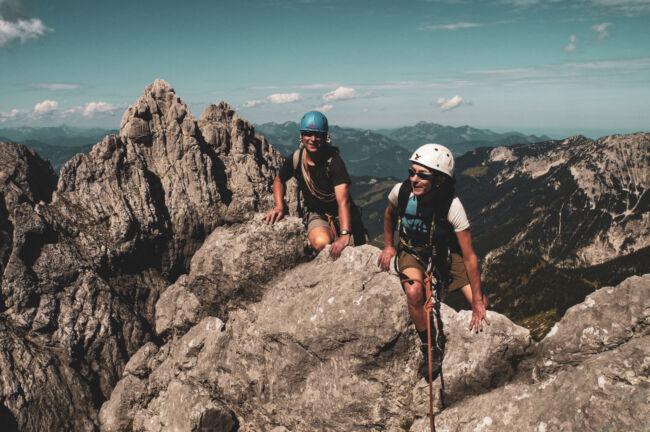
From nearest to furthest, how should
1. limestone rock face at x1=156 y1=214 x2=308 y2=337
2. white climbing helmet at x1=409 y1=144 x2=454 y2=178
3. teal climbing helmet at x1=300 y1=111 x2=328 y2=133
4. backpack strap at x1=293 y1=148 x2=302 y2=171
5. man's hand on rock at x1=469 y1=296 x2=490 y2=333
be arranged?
white climbing helmet at x1=409 y1=144 x2=454 y2=178 → man's hand on rock at x1=469 y1=296 x2=490 y2=333 → teal climbing helmet at x1=300 y1=111 x2=328 y2=133 → backpack strap at x1=293 y1=148 x2=302 y2=171 → limestone rock face at x1=156 y1=214 x2=308 y2=337

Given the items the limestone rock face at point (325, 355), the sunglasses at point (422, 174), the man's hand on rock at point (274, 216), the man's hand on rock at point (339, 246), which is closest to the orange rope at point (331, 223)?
the limestone rock face at point (325, 355)

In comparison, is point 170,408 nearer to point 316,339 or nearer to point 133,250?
point 316,339

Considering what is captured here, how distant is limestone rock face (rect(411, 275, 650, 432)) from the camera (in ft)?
28.6

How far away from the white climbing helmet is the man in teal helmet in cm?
355

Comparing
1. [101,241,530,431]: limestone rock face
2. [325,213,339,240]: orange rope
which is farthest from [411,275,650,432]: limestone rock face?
[325,213,339,240]: orange rope

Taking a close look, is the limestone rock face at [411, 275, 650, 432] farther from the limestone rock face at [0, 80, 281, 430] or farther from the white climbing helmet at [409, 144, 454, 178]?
the limestone rock face at [0, 80, 281, 430]

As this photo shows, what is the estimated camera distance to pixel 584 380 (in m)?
9.36

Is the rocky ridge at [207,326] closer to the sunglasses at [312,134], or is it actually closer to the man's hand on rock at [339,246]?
the man's hand on rock at [339,246]

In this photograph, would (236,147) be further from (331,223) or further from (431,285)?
(431,285)

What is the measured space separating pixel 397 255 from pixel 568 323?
5.87m

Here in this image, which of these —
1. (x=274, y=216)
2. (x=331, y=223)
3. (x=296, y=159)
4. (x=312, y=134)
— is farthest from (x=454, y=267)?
(x=274, y=216)

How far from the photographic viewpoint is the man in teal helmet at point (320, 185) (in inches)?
532

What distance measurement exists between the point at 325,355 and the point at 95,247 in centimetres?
1862

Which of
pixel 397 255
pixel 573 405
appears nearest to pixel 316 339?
pixel 397 255
